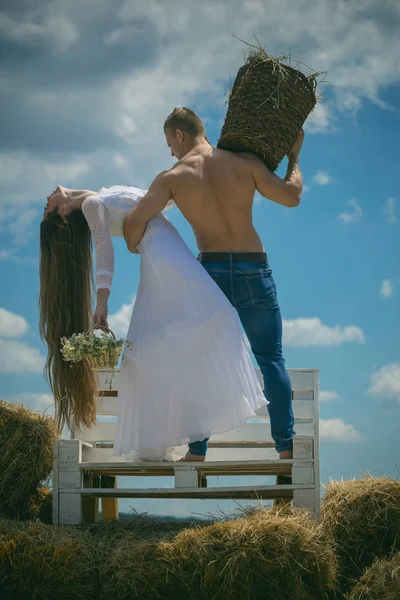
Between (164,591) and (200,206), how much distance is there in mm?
2352

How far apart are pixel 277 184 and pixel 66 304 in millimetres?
1763

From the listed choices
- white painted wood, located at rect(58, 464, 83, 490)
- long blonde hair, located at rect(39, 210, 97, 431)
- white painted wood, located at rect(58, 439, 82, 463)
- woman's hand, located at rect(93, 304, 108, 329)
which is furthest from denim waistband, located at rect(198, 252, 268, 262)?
white painted wood, located at rect(58, 464, 83, 490)

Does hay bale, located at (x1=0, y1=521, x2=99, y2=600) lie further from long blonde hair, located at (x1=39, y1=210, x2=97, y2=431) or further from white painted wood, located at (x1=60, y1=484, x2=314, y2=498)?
long blonde hair, located at (x1=39, y1=210, x2=97, y2=431)

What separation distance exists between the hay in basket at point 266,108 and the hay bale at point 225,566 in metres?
2.40

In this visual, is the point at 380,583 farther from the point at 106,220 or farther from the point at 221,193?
the point at 106,220

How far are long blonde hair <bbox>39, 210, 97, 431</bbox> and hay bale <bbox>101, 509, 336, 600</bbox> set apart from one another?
4.90 feet

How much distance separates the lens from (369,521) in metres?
5.16

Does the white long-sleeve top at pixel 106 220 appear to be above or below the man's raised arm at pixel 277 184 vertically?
below

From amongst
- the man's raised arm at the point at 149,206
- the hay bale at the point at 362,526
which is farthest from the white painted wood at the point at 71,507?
the man's raised arm at the point at 149,206

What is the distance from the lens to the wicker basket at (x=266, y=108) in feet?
17.8

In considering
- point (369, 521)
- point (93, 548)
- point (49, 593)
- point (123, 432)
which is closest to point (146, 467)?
point (123, 432)

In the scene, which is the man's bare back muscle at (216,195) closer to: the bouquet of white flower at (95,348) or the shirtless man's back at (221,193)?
the shirtless man's back at (221,193)

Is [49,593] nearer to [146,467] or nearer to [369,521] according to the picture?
[146,467]

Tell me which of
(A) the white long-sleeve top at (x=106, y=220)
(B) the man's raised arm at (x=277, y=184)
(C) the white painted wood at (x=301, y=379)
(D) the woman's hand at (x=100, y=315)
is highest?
(B) the man's raised arm at (x=277, y=184)
